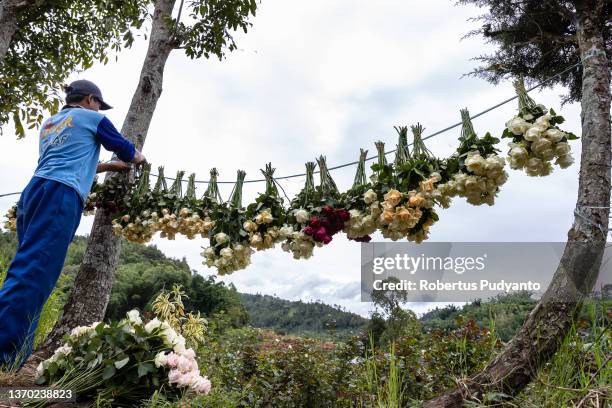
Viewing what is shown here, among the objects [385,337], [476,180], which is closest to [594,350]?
[476,180]

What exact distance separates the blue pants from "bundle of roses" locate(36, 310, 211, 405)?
0.20m

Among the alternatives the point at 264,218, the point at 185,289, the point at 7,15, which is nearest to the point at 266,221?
the point at 264,218

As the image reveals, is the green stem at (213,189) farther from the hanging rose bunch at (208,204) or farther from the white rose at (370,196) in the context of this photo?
the white rose at (370,196)

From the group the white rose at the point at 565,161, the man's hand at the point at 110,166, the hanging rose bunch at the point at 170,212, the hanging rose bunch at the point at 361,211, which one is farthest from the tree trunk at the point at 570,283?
the man's hand at the point at 110,166

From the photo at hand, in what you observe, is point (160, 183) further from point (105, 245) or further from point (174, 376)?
point (174, 376)

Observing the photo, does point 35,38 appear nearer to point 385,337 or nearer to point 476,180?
point 385,337

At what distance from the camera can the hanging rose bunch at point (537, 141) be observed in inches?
76.7

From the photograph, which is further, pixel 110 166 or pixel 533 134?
pixel 110 166

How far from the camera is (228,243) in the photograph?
2.61 metres

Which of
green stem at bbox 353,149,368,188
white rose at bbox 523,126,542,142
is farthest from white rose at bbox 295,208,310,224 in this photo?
white rose at bbox 523,126,542,142

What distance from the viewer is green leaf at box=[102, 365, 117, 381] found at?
2348 millimetres

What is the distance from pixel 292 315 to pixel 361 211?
1022 centimetres

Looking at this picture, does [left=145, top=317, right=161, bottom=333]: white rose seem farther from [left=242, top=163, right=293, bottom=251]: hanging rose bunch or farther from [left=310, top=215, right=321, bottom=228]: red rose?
[left=310, top=215, right=321, bottom=228]: red rose

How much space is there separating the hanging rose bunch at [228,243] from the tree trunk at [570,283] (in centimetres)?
118
